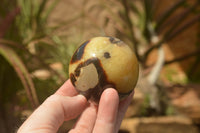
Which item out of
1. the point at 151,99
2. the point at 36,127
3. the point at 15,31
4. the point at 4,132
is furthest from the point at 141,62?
the point at 36,127

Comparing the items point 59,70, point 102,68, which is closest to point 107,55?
point 102,68

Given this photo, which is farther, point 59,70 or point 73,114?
point 59,70

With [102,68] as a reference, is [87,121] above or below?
below

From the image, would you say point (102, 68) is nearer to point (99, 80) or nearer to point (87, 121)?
point (99, 80)

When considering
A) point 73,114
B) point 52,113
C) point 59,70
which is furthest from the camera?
point 59,70

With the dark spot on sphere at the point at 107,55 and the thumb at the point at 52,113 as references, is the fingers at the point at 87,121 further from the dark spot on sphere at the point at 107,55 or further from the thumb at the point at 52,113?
the dark spot on sphere at the point at 107,55

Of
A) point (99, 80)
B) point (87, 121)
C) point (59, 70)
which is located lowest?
point (59, 70)

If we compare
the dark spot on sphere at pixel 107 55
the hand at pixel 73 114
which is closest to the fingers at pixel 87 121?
the hand at pixel 73 114
